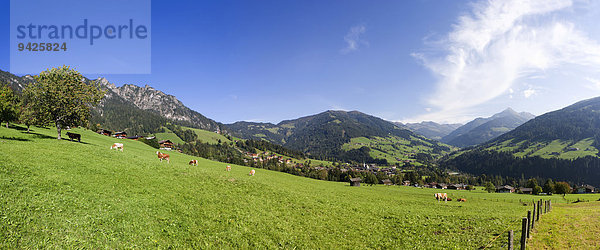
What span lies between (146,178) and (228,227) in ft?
36.4

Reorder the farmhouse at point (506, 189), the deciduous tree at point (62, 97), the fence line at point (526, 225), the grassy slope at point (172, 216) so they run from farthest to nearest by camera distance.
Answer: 1. the farmhouse at point (506, 189)
2. the deciduous tree at point (62, 97)
3. the fence line at point (526, 225)
4. the grassy slope at point (172, 216)

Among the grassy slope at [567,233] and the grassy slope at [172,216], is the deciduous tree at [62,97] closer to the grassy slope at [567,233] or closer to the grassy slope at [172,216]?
the grassy slope at [172,216]

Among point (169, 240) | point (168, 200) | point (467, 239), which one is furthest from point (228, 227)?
point (467, 239)

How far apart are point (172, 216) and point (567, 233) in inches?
1237

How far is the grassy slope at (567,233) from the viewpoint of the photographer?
1623cm

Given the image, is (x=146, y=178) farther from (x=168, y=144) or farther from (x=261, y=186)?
(x=168, y=144)

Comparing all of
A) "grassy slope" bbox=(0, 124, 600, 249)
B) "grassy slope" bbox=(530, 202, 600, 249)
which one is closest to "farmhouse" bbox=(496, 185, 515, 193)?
"grassy slope" bbox=(530, 202, 600, 249)

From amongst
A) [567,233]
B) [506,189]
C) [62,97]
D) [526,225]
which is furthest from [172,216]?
[506,189]

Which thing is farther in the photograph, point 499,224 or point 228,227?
point 499,224

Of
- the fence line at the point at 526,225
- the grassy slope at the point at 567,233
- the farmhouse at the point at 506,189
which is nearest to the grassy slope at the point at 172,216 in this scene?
the fence line at the point at 526,225

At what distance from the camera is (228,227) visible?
15797 mm

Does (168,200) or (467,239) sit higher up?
(168,200)

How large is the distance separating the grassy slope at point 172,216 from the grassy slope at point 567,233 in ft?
7.96

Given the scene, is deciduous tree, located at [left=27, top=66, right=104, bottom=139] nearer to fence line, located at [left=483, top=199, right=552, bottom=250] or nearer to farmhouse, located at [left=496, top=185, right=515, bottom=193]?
fence line, located at [left=483, top=199, right=552, bottom=250]
